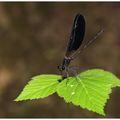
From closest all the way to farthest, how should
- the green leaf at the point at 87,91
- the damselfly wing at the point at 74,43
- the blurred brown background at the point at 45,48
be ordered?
the green leaf at the point at 87,91 → the damselfly wing at the point at 74,43 → the blurred brown background at the point at 45,48

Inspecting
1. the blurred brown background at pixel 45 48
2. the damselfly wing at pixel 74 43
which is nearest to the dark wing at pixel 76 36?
the damselfly wing at pixel 74 43

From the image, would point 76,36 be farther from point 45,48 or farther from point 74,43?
point 45,48

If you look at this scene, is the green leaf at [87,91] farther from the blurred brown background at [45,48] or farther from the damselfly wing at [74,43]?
the blurred brown background at [45,48]

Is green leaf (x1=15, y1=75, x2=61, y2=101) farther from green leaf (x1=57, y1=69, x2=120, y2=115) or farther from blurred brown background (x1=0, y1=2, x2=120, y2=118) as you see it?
blurred brown background (x1=0, y1=2, x2=120, y2=118)

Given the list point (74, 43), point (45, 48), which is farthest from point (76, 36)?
point (45, 48)

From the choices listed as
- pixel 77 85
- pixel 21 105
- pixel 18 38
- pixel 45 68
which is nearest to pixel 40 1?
pixel 18 38
